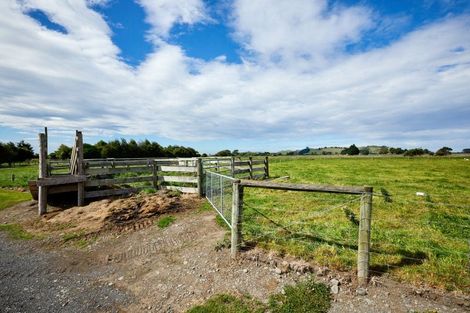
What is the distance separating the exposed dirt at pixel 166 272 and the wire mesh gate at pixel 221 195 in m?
0.51

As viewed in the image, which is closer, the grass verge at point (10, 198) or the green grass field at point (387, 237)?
the green grass field at point (387, 237)

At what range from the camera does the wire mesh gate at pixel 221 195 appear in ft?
27.4

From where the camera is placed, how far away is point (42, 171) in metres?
11.8

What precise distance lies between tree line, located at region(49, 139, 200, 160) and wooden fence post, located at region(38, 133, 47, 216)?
52.7 m

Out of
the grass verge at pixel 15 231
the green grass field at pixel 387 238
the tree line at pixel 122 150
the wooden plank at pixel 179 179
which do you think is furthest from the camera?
the tree line at pixel 122 150

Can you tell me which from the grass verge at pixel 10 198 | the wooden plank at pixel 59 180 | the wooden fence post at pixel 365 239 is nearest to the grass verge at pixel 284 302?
the wooden fence post at pixel 365 239

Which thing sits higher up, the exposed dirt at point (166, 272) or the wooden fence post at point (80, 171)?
the wooden fence post at point (80, 171)

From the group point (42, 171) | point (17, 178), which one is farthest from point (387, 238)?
point (17, 178)

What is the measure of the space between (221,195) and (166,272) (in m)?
3.00

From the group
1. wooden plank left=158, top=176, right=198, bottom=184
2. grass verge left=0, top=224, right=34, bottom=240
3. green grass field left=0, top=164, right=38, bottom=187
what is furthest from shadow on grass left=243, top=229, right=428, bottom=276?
green grass field left=0, top=164, right=38, bottom=187

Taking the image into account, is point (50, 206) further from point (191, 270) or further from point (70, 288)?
point (191, 270)

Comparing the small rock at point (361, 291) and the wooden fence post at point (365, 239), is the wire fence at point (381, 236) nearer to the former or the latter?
the wooden fence post at point (365, 239)

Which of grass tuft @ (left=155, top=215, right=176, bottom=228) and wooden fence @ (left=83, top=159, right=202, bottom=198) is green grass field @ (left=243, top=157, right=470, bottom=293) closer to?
grass tuft @ (left=155, top=215, right=176, bottom=228)

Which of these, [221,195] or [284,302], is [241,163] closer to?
[221,195]
